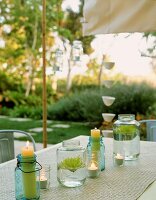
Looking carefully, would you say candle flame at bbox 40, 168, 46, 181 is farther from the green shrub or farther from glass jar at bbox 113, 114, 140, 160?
the green shrub

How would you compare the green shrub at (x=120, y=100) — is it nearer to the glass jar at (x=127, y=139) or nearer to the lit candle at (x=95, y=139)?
the glass jar at (x=127, y=139)

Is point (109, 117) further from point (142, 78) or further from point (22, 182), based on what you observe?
point (22, 182)

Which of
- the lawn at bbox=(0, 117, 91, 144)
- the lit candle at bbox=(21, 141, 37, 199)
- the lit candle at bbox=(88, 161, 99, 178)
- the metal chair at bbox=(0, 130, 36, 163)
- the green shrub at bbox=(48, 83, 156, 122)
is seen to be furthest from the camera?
the green shrub at bbox=(48, 83, 156, 122)

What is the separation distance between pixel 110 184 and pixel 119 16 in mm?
1028

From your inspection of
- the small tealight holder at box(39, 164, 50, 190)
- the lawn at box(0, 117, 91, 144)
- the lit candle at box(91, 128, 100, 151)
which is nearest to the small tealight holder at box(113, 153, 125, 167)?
the lit candle at box(91, 128, 100, 151)

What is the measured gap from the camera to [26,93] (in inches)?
294

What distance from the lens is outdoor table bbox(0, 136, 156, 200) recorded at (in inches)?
45.6

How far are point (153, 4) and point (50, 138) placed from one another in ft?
11.5

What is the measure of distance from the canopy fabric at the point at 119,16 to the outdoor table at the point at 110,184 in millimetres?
744

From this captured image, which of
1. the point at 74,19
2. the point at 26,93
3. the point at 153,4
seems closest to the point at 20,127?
the point at 26,93

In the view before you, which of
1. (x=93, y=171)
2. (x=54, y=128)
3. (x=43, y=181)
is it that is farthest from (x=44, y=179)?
(x=54, y=128)

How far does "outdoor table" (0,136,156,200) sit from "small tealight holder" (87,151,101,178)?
0.02m

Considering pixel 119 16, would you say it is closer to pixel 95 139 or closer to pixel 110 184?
pixel 95 139

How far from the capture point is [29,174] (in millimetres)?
1076
